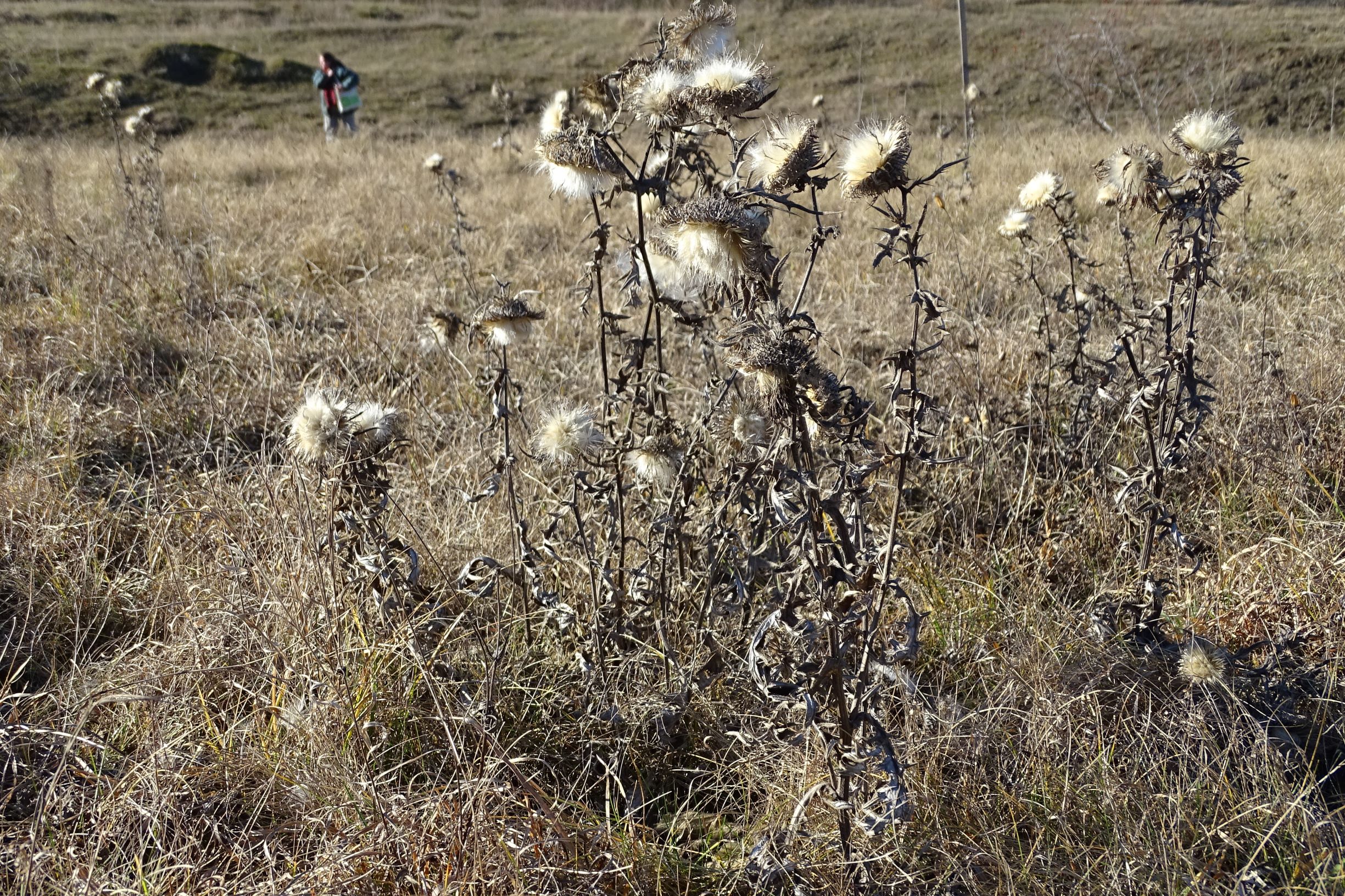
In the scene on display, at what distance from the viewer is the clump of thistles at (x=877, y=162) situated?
1.68 metres

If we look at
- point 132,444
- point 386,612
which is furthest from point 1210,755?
point 132,444

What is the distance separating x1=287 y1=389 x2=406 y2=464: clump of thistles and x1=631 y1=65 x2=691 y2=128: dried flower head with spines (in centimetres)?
92

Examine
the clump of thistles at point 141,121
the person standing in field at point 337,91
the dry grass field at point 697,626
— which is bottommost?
the dry grass field at point 697,626

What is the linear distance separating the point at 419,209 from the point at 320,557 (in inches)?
223

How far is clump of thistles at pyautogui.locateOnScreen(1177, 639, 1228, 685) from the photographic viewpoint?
1965 millimetres

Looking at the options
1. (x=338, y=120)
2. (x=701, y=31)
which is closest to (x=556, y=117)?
(x=701, y=31)

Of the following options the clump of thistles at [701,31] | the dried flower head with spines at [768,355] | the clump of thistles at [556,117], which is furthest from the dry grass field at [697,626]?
the clump of thistles at [556,117]

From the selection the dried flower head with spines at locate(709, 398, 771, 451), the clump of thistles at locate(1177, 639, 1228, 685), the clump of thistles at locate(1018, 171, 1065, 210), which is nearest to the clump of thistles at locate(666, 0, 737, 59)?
the dried flower head with spines at locate(709, 398, 771, 451)

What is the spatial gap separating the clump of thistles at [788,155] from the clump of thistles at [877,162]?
7 cm

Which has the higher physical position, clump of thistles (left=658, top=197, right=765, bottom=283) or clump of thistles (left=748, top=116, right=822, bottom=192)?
clump of thistles (left=748, top=116, right=822, bottom=192)

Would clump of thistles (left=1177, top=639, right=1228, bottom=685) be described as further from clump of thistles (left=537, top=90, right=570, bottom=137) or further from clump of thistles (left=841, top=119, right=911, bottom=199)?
clump of thistles (left=537, top=90, right=570, bottom=137)

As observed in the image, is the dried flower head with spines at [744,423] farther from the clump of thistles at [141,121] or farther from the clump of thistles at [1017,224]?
the clump of thistles at [141,121]

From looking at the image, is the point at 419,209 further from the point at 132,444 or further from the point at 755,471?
the point at 755,471

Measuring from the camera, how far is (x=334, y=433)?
2008mm
